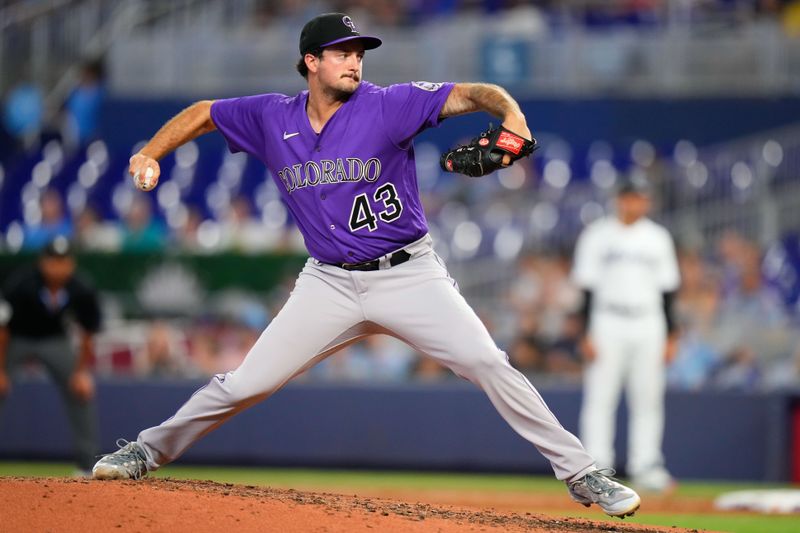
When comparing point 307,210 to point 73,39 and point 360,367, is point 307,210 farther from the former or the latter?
point 73,39

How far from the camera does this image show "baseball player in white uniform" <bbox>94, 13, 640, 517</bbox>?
5.80 meters

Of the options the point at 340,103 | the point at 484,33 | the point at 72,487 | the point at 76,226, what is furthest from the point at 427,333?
the point at 484,33

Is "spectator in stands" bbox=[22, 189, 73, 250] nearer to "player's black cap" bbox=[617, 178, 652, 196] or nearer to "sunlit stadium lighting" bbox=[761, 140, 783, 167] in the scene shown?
"player's black cap" bbox=[617, 178, 652, 196]

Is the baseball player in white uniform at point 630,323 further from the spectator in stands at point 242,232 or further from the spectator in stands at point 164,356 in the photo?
the spectator in stands at point 242,232

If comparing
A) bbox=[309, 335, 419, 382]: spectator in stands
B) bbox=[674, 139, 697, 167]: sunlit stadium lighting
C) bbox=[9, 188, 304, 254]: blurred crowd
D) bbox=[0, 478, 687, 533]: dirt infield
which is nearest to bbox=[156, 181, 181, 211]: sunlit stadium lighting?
bbox=[9, 188, 304, 254]: blurred crowd

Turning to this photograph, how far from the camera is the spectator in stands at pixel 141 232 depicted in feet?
47.1

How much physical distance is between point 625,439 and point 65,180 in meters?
8.53

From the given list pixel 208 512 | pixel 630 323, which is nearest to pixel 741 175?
pixel 630 323

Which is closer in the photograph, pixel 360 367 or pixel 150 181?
pixel 150 181

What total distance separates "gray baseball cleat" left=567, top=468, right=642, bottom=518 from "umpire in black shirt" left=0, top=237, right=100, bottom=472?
18.2 feet

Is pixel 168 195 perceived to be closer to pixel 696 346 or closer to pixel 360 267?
pixel 696 346

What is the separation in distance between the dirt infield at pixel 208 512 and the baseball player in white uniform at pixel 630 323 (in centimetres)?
393

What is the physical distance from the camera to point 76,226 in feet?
49.9

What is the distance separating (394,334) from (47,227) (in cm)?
1003
